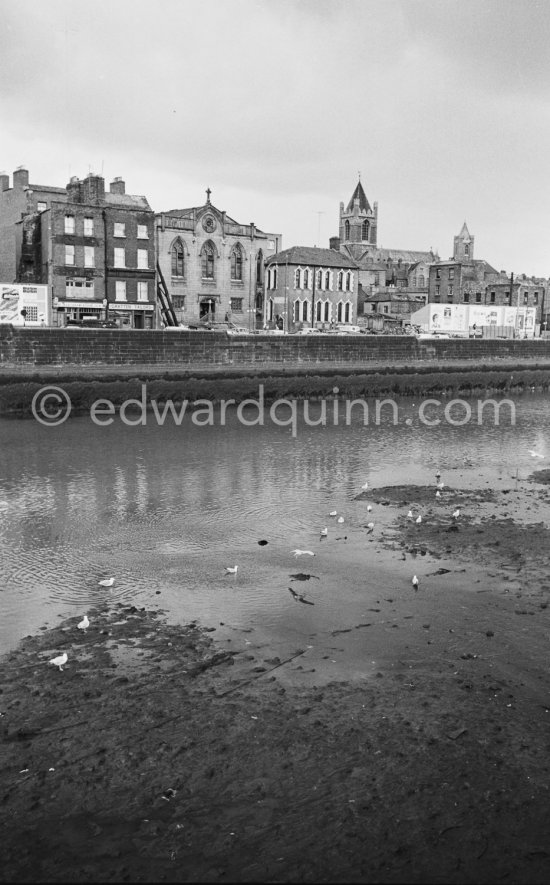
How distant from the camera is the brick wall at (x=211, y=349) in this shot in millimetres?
34781

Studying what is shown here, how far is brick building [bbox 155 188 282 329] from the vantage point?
2511 inches

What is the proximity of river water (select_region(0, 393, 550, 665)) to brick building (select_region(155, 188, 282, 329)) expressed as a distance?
39.9m

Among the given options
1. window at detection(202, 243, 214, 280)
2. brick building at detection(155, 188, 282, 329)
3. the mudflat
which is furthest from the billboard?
the mudflat

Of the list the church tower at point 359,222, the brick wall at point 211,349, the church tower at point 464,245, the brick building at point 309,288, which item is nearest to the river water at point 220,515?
the brick wall at point 211,349

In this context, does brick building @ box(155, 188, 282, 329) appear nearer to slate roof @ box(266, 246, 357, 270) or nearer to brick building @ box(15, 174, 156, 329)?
slate roof @ box(266, 246, 357, 270)

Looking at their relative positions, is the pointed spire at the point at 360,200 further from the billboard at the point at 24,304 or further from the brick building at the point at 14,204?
the billboard at the point at 24,304

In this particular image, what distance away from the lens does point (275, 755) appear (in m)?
6.10

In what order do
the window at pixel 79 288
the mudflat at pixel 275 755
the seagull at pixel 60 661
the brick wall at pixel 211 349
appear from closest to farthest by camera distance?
the mudflat at pixel 275 755 → the seagull at pixel 60 661 → the brick wall at pixel 211 349 → the window at pixel 79 288

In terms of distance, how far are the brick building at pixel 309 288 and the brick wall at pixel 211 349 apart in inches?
989

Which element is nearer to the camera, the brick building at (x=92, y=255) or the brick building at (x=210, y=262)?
the brick building at (x=92, y=255)

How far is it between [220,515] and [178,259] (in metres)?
53.0

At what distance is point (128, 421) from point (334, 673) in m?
20.9

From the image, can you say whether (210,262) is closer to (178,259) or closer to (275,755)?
(178,259)

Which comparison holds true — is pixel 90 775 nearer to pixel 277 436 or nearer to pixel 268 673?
pixel 268 673
